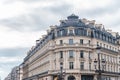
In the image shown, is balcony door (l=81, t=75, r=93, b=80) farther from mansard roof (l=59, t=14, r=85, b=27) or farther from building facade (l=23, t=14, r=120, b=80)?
mansard roof (l=59, t=14, r=85, b=27)

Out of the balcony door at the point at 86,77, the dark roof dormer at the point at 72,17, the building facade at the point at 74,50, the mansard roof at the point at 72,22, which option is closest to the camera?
the building facade at the point at 74,50

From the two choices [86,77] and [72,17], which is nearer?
[86,77]

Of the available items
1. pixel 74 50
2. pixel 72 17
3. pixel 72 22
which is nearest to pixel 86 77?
pixel 74 50

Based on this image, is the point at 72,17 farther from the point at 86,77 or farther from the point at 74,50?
the point at 86,77

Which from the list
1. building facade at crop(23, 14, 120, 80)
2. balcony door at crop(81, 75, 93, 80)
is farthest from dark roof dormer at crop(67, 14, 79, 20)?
balcony door at crop(81, 75, 93, 80)

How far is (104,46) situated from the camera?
9269cm

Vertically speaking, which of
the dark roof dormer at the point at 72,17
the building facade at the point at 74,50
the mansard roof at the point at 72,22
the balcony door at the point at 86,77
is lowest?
the balcony door at the point at 86,77

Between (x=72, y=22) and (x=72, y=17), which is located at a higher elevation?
(x=72, y=17)

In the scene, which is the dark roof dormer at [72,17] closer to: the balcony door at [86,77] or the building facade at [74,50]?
the building facade at [74,50]

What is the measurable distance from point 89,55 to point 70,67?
6338 millimetres

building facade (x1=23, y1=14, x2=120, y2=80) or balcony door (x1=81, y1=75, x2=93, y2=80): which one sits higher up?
building facade (x1=23, y1=14, x2=120, y2=80)

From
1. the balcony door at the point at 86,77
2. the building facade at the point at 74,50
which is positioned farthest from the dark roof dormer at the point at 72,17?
the balcony door at the point at 86,77

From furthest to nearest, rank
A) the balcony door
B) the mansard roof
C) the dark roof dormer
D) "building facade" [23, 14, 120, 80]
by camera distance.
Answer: the dark roof dormer, the mansard roof, the balcony door, "building facade" [23, 14, 120, 80]

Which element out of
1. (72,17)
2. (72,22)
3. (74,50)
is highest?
(72,17)
